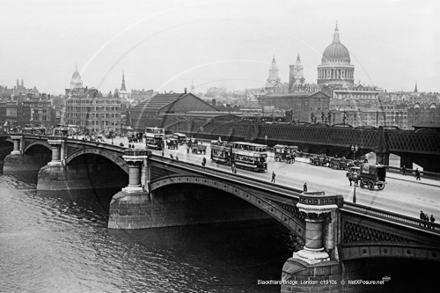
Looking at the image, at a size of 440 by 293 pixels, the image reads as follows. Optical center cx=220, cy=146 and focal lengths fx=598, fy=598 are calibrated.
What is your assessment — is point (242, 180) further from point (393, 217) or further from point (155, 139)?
point (155, 139)

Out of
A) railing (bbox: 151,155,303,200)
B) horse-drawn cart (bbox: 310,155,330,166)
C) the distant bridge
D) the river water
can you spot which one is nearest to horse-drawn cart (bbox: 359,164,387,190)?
railing (bbox: 151,155,303,200)

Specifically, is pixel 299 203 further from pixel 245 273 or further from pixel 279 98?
pixel 279 98

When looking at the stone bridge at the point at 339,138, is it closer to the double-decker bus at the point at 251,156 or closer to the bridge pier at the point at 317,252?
the double-decker bus at the point at 251,156

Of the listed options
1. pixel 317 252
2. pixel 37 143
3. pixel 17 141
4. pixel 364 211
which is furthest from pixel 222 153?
pixel 17 141

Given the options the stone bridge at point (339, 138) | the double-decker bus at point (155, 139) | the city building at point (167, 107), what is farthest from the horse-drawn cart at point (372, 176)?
the city building at point (167, 107)

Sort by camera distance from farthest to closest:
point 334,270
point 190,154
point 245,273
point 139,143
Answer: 1. point 139,143
2. point 190,154
3. point 245,273
4. point 334,270

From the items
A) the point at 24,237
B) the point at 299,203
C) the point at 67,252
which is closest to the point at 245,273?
the point at 299,203

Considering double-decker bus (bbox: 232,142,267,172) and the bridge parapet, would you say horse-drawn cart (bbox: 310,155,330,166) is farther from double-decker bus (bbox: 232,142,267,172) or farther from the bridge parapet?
the bridge parapet
